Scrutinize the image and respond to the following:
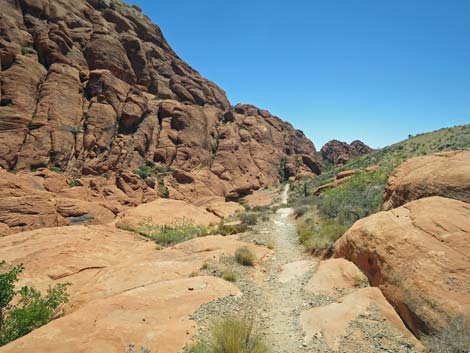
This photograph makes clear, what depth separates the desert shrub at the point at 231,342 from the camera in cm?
460

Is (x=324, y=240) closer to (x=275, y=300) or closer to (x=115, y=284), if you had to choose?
(x=275, y=300)

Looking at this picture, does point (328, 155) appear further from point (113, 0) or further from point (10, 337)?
point (10, 337)

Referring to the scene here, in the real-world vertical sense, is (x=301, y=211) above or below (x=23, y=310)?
above

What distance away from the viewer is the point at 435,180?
8.76 metres

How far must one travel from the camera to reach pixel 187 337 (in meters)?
5.43

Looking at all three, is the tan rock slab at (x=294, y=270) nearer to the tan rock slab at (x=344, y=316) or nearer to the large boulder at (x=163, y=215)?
the tan rock slab at (x=344, y=316)

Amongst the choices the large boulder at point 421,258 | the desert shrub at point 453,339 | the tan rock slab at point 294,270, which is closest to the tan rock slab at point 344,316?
the large boulder at point 421,258

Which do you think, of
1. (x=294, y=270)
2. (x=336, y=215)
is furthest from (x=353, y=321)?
A: (x=336, y=215)

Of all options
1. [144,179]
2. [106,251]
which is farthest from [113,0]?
[106,251]

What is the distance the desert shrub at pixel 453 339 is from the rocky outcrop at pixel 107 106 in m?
29.5

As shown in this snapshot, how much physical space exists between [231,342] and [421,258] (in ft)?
16.2

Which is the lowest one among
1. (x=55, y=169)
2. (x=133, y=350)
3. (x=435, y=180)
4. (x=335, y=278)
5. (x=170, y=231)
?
(x=170, y=231)

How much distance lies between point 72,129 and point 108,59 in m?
13.3

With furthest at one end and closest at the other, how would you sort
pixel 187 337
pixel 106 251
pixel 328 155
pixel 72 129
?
pixel 328 155 < pixel 72 129 < pixel 106 251 < pixel 187 337
